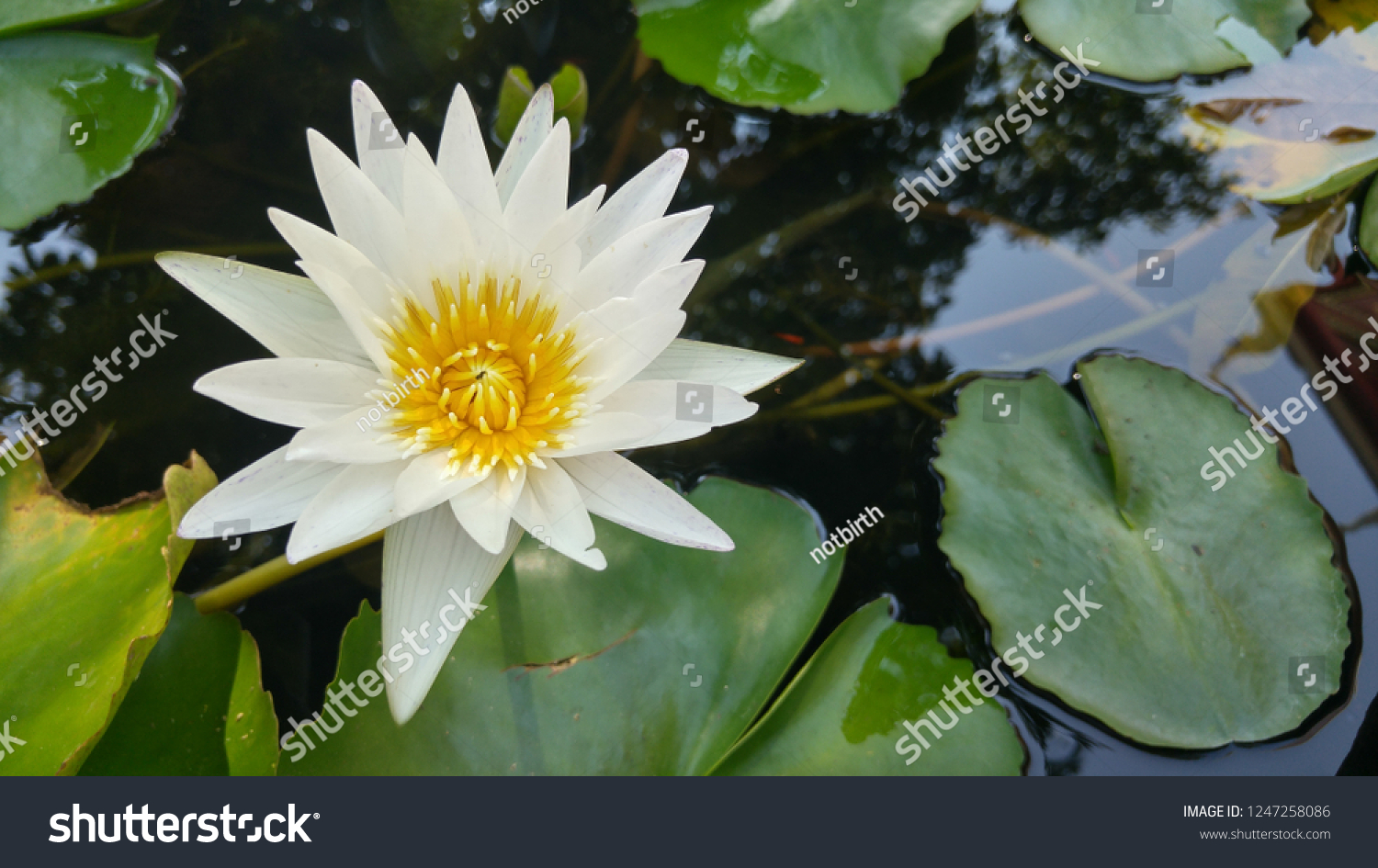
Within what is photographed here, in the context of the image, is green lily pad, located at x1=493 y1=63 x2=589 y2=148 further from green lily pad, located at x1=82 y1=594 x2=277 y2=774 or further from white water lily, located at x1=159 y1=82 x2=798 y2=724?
green lily pad, located at x1=82 y1=594 x2=277 y2=774

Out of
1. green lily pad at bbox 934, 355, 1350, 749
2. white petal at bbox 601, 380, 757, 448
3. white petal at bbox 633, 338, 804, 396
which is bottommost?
green lily pad at bbox 934, 355, 1350, 749

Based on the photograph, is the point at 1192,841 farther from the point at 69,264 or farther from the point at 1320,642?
the point at 69,264

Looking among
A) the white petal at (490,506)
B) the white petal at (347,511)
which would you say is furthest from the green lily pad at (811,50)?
the white petal at (347,511)

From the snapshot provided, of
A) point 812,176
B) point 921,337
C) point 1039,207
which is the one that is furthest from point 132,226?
point 1039,207

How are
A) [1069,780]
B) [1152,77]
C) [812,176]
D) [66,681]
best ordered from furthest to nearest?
1. [812,176]
2. [1152,77]
3. [1069,780]
4. [66,681]

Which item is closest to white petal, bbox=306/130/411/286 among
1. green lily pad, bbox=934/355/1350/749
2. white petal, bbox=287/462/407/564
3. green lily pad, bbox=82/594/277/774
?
white petal, bbox=287/462/407/564
